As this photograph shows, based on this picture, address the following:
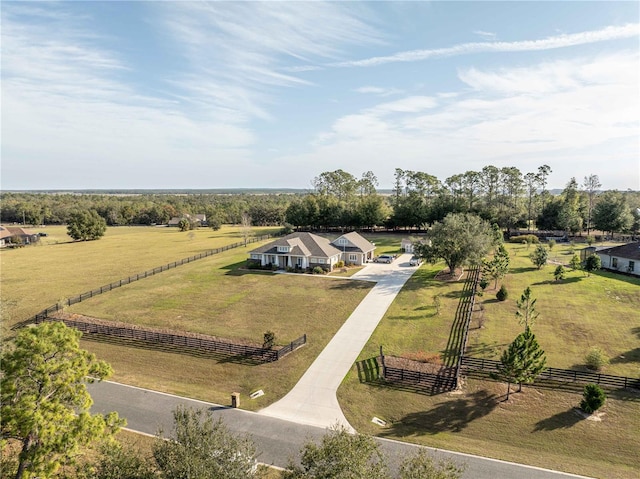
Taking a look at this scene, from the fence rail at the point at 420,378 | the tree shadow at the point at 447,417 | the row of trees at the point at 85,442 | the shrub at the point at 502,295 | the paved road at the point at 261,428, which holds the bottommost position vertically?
the paved road at the point at 261,428

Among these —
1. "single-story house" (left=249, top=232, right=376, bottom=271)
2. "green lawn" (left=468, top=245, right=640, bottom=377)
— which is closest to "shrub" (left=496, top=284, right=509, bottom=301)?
"green lawn" (left=468, top=245, right=640, bottom=377)

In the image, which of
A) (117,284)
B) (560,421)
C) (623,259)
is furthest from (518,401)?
(117,284)

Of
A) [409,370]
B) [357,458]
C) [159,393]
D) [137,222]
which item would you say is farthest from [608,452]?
[137,222]

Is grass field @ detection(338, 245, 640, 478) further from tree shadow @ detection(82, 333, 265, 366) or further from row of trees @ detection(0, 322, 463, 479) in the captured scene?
row of trees @ detection(0, 322, 463, 479)

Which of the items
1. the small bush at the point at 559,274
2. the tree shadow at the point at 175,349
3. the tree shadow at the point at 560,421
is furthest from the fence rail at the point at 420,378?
the small bush at the point at 559,274

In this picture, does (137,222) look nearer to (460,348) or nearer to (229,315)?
(229,315)

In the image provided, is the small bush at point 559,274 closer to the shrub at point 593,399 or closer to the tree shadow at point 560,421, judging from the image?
the shrub at point 593,399
